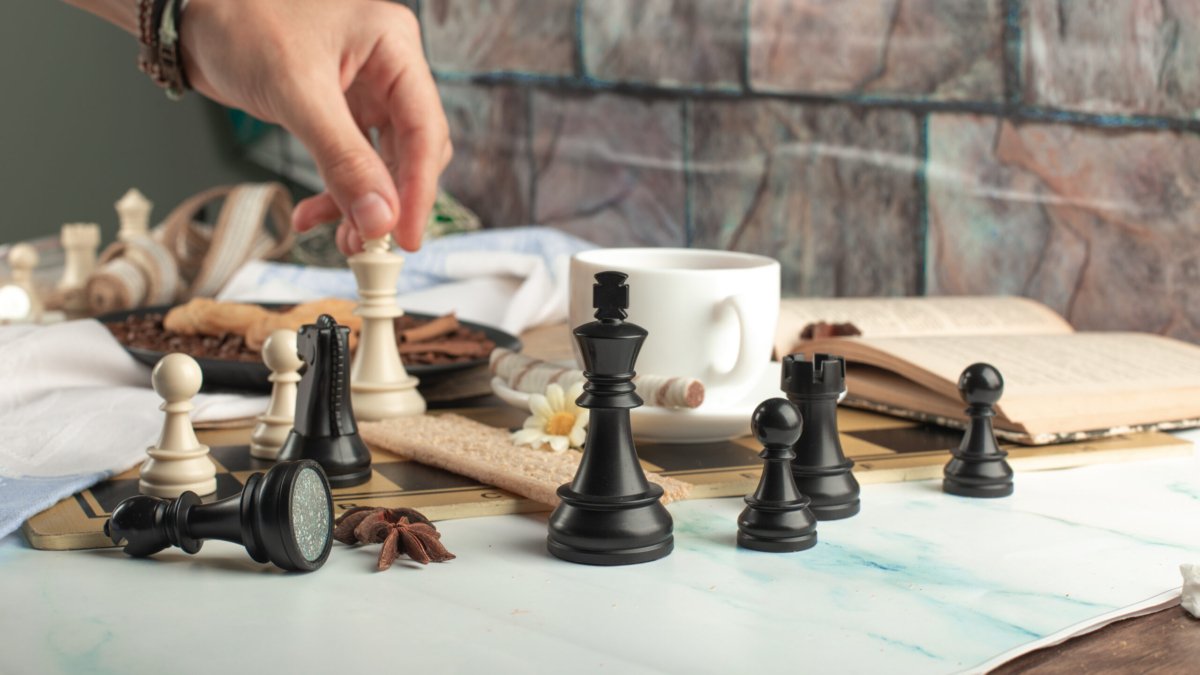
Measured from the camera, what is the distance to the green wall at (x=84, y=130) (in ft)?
12.9

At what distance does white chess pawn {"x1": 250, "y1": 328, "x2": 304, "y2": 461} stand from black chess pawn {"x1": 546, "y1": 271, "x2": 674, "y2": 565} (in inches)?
13.1

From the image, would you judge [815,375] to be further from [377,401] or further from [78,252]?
[78,252]

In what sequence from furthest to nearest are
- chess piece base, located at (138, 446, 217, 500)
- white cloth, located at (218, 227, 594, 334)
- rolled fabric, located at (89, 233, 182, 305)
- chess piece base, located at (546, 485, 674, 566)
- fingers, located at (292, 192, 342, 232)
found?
rolled fabric, located at (89, 233, 182, 305) < white cloth, located at (218, 227, 594, 334) < fingers, located at (292, 192, 342, 232) < chess piece base, located at (138, 446, 217, 500) < chess piece base, located at (546, 485, 674, 566)

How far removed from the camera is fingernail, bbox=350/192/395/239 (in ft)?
4.04

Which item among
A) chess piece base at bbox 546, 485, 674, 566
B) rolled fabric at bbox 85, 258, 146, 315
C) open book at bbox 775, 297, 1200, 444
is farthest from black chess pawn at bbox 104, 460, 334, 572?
rolled fabric at bbox 85, 258, 146, 315

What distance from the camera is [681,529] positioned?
0.89 meters

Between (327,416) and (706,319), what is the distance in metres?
0.33

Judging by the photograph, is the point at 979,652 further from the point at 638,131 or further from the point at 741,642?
the point at 638,131

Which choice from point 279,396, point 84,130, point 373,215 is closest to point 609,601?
point 279,396

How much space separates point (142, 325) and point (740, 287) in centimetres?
77

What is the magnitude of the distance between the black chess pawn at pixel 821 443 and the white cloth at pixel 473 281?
0.94m

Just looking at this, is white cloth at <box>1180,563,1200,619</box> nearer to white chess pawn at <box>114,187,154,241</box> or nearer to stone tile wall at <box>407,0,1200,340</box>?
stone tile wall at <box>407,0,1200,340</box>

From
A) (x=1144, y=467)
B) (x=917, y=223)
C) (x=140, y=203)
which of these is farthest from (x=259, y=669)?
(x=140, y=203)

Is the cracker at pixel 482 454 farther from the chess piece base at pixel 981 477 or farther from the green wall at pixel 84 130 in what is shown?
the green wall at pixel 84 130
